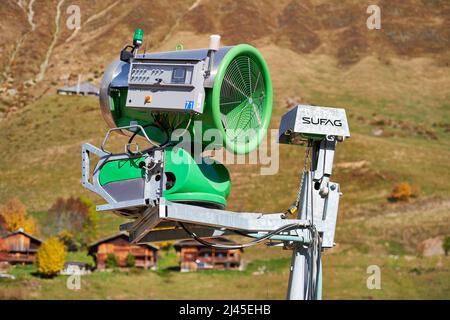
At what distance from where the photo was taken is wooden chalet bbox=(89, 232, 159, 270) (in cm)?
6781

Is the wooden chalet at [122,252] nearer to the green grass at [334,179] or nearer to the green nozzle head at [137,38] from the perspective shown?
the green grass at [334,179]

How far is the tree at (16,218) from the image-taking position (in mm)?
78625

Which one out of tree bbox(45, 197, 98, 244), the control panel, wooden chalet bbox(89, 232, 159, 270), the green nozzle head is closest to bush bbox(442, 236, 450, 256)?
wooden chalet bbox(89, 232, 159, 270)

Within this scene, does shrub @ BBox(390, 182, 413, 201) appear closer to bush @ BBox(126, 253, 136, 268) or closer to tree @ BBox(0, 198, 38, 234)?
bush @ BBox(126, 253, 136, 268)

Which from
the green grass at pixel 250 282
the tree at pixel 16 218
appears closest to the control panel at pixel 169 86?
the green grass at pixel 250 282

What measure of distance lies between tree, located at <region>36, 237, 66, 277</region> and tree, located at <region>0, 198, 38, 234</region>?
11936mm

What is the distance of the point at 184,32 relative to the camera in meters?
146

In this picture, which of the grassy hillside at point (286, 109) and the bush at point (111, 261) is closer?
the grassy hillside at point (286, 109)

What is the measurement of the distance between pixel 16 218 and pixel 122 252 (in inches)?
581

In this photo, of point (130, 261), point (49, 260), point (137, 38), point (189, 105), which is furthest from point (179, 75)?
point (130, 261)

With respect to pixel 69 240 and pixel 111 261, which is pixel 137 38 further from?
pixel 69 240

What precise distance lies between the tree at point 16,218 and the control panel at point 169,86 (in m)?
69.6

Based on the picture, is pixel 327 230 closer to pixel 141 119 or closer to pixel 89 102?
pixel 141 119

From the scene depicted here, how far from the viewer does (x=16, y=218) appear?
7944 centimetres
